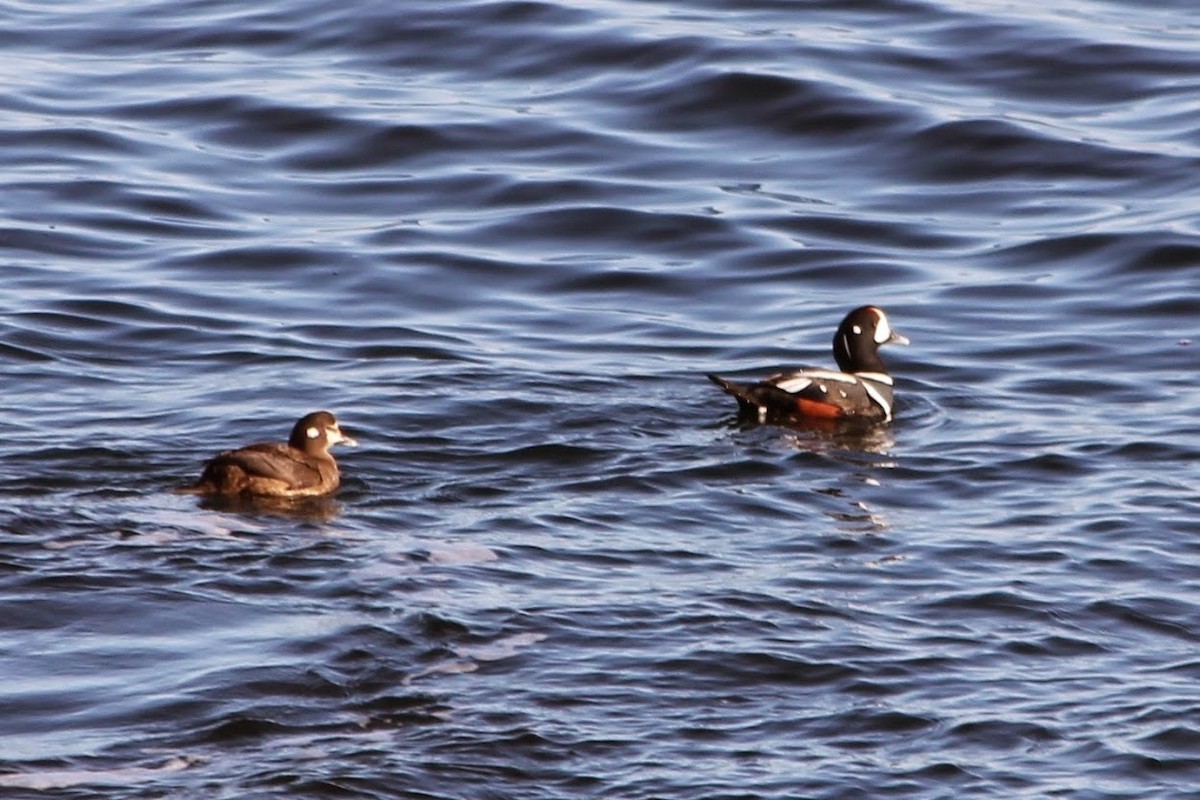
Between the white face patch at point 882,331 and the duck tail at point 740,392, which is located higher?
the white face patch at point 882,331

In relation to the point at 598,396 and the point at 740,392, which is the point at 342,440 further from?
the point at 740,392

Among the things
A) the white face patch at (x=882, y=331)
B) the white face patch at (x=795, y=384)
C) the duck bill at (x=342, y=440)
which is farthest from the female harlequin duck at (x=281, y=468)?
the white face patch at (x=882, y=331)

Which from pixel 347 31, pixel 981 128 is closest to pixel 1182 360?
pixel 981 128

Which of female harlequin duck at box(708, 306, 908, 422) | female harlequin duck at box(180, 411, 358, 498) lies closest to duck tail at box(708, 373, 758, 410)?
female harlequin duck at box(708, 306, 908, 422)

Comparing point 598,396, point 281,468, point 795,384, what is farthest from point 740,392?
point 281,468

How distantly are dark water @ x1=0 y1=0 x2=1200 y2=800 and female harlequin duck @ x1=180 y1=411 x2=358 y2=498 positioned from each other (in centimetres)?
16

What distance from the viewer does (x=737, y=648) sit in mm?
10289

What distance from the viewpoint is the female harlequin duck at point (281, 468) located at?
1250cm

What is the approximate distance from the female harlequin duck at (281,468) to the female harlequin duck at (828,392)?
9.58 feet

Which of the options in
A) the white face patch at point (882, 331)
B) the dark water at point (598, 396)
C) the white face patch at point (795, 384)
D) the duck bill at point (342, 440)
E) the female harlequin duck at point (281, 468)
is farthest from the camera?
the white face patch at point (882, 331)

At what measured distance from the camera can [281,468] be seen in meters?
12.6

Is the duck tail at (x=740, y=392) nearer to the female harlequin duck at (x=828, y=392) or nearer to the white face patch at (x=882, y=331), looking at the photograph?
the female harlequin duck at (x=828, y=392)

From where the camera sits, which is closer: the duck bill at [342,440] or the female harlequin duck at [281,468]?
the female harlequin duck at [281,468]

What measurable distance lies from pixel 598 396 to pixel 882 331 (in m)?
2.10
